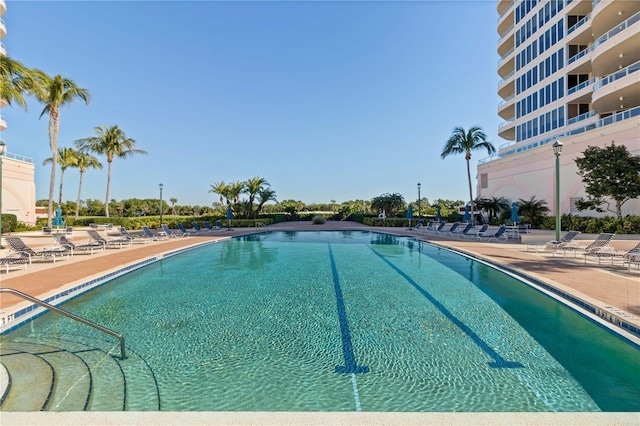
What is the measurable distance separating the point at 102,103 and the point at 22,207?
1081 centimetres

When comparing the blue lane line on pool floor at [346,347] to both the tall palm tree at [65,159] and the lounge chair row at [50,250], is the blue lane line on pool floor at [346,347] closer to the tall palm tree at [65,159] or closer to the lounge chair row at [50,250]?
the lounge chair row at [50,250]

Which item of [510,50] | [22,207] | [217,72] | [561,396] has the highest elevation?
[510,50]

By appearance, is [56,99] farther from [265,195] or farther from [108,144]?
[265,195]

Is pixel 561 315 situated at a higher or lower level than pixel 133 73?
lower

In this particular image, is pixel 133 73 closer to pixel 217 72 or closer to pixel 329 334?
pixel 217 72

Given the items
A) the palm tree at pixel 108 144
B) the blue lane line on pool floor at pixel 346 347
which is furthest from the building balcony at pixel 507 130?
the palm tree at pixel 108 144

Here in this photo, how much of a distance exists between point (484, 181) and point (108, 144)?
3784cm

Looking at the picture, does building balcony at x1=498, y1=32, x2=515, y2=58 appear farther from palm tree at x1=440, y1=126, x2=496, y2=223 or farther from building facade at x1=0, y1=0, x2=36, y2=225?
building facade at x1=0, y1=0, x2=36, y2=225

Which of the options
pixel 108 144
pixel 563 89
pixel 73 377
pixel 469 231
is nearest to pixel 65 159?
pixel 108 144

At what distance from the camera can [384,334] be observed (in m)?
5.47

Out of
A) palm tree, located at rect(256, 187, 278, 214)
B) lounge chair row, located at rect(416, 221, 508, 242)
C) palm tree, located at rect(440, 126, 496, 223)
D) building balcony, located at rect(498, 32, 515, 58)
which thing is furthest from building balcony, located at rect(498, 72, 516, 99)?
palm tree, located at rect(256, 187, 278, 214)

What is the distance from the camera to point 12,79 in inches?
447

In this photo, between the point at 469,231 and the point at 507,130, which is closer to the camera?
the point at 469,231
